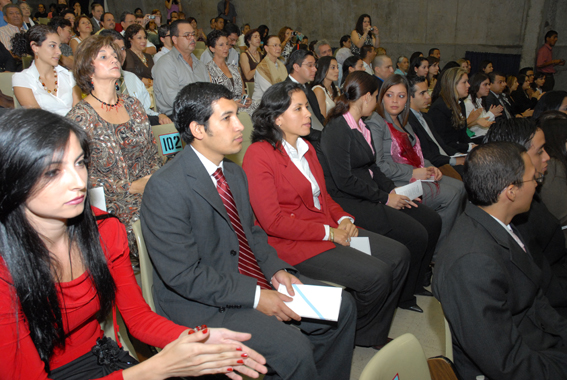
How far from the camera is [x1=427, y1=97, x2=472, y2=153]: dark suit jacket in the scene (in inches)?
160

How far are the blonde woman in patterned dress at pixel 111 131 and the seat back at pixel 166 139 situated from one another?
12.6 inches

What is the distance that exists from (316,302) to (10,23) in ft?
20.3

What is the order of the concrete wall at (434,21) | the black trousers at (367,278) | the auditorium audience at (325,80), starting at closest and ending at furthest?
the black trousers at (367,278), the auditorium audience at (325,80), the concrete wall at (434,21)

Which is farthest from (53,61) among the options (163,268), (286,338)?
(286,338)

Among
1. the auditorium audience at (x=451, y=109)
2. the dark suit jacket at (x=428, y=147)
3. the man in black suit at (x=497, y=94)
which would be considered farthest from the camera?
the man in black suit at (x=497, y=94)

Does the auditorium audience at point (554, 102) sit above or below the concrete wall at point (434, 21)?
below

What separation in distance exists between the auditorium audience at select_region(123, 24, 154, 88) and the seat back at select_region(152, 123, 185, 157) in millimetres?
2492

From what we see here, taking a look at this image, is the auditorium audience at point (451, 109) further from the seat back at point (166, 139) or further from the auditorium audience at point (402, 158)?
the seat back at point (166, 139)

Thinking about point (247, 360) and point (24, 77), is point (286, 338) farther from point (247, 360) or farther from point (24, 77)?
point (24, 77)

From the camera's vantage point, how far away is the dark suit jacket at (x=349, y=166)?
2.67m

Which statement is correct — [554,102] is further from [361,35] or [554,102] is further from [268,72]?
[361,35]

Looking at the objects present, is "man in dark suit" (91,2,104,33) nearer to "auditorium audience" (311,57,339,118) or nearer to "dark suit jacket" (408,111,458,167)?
"auditorium audience" (311,57,339,118)

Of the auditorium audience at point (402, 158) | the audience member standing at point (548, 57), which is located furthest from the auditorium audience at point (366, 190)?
the audience member standing at point (548, 57)

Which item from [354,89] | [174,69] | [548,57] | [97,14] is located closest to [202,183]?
[354,89]
